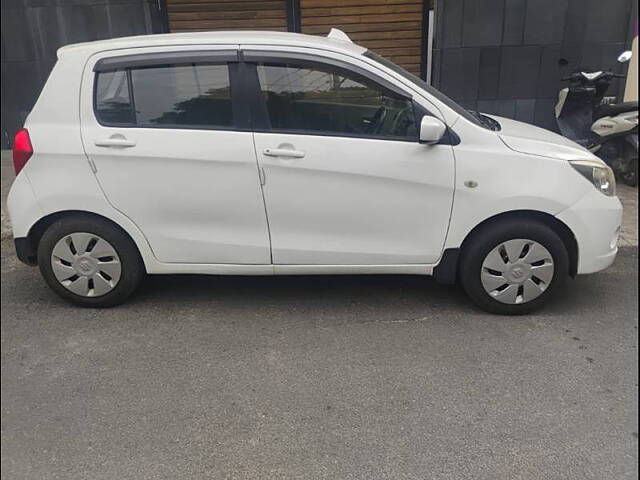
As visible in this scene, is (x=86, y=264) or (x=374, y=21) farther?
(x=374, y=21)

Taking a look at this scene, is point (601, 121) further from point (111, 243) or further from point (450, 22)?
point (111, 243)

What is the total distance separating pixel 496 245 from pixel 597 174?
0.78 meters

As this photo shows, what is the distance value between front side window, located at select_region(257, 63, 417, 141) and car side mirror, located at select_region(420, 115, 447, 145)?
0.21 meters

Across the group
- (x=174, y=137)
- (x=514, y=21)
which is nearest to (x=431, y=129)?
(x=174, y=137)

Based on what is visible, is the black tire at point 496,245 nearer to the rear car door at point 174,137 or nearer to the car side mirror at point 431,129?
the car side mirror at point 431,129

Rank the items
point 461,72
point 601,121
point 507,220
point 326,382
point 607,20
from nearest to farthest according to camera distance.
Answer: point 326,382
point 507,220
point 601,121
point 607,20
point 461,72

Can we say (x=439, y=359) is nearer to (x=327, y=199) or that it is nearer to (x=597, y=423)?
(x=597, y=423)

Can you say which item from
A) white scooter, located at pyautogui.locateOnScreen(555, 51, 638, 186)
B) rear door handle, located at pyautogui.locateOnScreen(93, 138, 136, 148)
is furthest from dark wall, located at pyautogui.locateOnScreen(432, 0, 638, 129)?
rear door handle, located at pyautogui.locateOnScreen(93, 138, 136, 148)

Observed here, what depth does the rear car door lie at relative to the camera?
3439mm

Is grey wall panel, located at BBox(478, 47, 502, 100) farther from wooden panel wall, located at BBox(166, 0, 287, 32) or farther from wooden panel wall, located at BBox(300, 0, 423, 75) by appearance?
wooden panel wall, located at BBox(166, 0, 287, 32)

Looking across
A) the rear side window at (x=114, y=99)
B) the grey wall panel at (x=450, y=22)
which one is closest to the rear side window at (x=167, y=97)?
the rear side window at (x=114, y=99)

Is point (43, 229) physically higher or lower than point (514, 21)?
lower

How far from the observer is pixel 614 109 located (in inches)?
241

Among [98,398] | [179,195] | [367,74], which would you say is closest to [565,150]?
[367,74]
